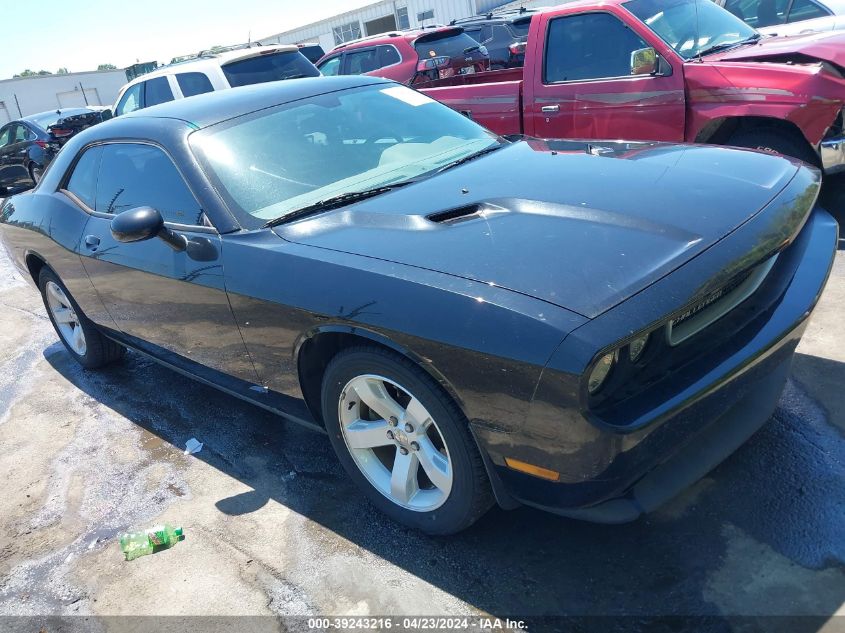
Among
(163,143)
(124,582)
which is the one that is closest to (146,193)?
(163,143)

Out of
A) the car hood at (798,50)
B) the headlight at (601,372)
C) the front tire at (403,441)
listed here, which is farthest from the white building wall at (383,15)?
the headlight at (601,372)

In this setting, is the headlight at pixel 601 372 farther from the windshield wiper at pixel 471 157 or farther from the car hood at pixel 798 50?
the car hood at pixel 798 50

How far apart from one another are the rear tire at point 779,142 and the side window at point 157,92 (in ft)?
24.6

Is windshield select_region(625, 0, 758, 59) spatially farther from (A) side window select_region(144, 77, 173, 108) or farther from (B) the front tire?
(A) side window select_region(144, 77, 173, 108)

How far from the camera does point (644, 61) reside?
5.27 metres

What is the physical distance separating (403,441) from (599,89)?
4.04m

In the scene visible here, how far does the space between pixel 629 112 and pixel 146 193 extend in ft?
12.2

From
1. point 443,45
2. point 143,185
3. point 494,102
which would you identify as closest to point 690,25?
point 494,102

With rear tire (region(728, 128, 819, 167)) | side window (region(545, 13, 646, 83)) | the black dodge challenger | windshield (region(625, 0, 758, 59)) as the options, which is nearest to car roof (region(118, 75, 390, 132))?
the black dodge challenger

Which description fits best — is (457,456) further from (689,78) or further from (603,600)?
(689,78)

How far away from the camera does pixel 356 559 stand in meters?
2.61

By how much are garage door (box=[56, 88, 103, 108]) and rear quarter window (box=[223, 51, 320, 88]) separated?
35203 mm

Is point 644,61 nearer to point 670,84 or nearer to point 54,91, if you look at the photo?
point 670,84

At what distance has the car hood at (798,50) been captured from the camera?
4770 mm
